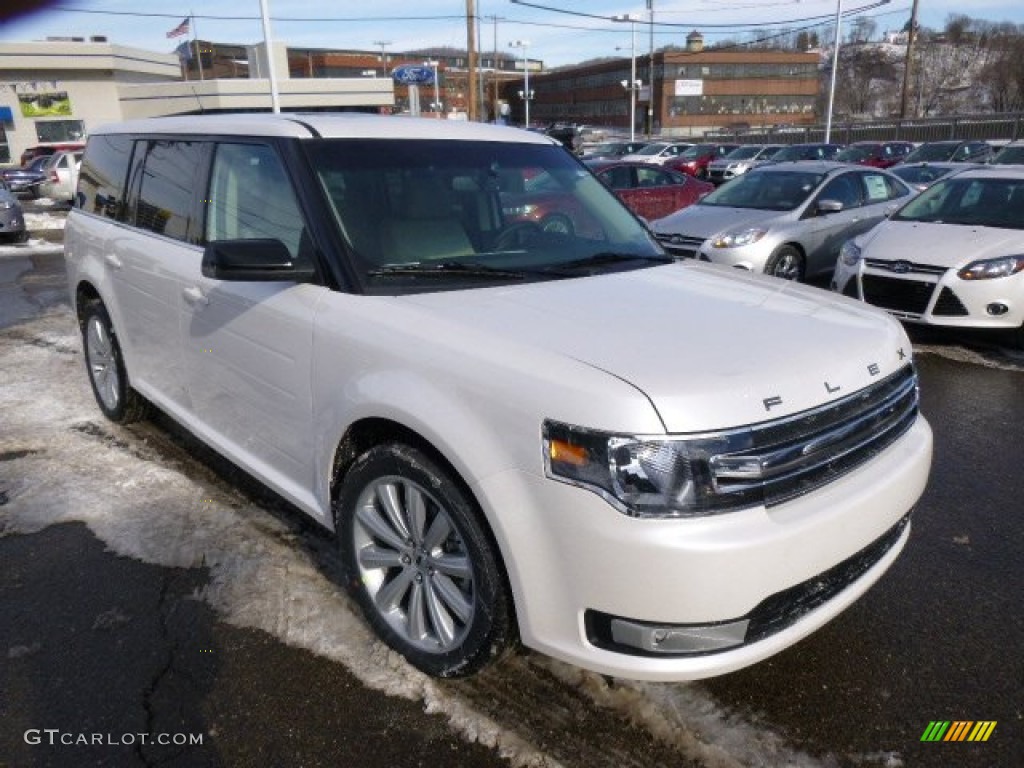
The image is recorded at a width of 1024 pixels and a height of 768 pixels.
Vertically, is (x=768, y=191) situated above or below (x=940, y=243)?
above

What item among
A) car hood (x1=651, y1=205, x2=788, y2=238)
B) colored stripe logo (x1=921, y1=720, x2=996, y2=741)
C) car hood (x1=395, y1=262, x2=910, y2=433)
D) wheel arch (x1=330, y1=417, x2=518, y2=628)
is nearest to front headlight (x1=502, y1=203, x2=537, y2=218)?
car hood (x1=395, y1=262, x2=910, y2=433)

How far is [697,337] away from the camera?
2479 millimetres

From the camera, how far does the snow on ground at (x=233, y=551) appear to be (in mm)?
2504

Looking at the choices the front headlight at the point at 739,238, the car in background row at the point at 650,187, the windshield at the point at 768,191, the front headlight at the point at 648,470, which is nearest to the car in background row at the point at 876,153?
the car in background row at the point at 650,187

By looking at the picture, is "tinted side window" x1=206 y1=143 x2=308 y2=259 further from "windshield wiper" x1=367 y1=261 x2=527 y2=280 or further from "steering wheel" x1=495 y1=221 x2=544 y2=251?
"steering wheel" x1=495 y1=221 x2=544 y2=251

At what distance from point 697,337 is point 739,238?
692cm

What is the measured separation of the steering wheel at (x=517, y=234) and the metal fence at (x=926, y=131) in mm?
41243

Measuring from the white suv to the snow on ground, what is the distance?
0.60ft

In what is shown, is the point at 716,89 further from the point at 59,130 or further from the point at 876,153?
the point at 59,130

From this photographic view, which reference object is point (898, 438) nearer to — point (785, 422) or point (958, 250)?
point (785, 422)

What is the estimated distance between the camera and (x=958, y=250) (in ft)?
22.9

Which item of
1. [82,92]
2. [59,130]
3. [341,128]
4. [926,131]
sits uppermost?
[82,92]

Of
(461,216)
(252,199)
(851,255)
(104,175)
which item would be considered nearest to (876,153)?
(851,255)

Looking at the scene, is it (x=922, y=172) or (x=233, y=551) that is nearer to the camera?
(x=233, y=551)
